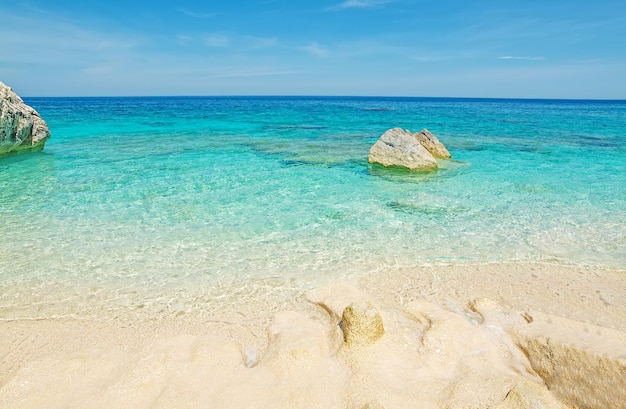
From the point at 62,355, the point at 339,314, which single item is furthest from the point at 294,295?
the point at 62,355

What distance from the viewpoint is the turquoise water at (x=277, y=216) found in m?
6.71

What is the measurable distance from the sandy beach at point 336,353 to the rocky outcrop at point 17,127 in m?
15.8

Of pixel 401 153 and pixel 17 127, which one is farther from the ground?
pixel 17 127

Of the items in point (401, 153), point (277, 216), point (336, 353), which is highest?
point (401, 153)

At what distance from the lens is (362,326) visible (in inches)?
176

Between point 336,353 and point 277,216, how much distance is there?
524cm

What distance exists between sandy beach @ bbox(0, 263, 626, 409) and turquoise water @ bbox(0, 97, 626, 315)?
0.91m

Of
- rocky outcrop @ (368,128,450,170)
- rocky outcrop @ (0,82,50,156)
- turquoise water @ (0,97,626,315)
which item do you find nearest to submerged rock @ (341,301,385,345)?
turquoise water @ (0,97,626,315)

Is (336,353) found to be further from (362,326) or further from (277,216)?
(277,216)

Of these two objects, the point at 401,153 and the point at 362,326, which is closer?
the point at 362,326

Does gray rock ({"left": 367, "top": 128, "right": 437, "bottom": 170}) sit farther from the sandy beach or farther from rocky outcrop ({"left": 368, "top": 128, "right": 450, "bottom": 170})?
the sandy beach

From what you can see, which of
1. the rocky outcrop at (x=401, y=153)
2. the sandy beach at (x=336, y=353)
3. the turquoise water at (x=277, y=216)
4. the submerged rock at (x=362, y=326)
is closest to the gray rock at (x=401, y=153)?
the rocky outcrop at (x=401, y=153)

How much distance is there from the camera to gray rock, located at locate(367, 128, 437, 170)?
48.7 ft

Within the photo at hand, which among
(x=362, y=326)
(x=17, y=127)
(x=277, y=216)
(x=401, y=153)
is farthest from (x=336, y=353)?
(x=17, y=127)
